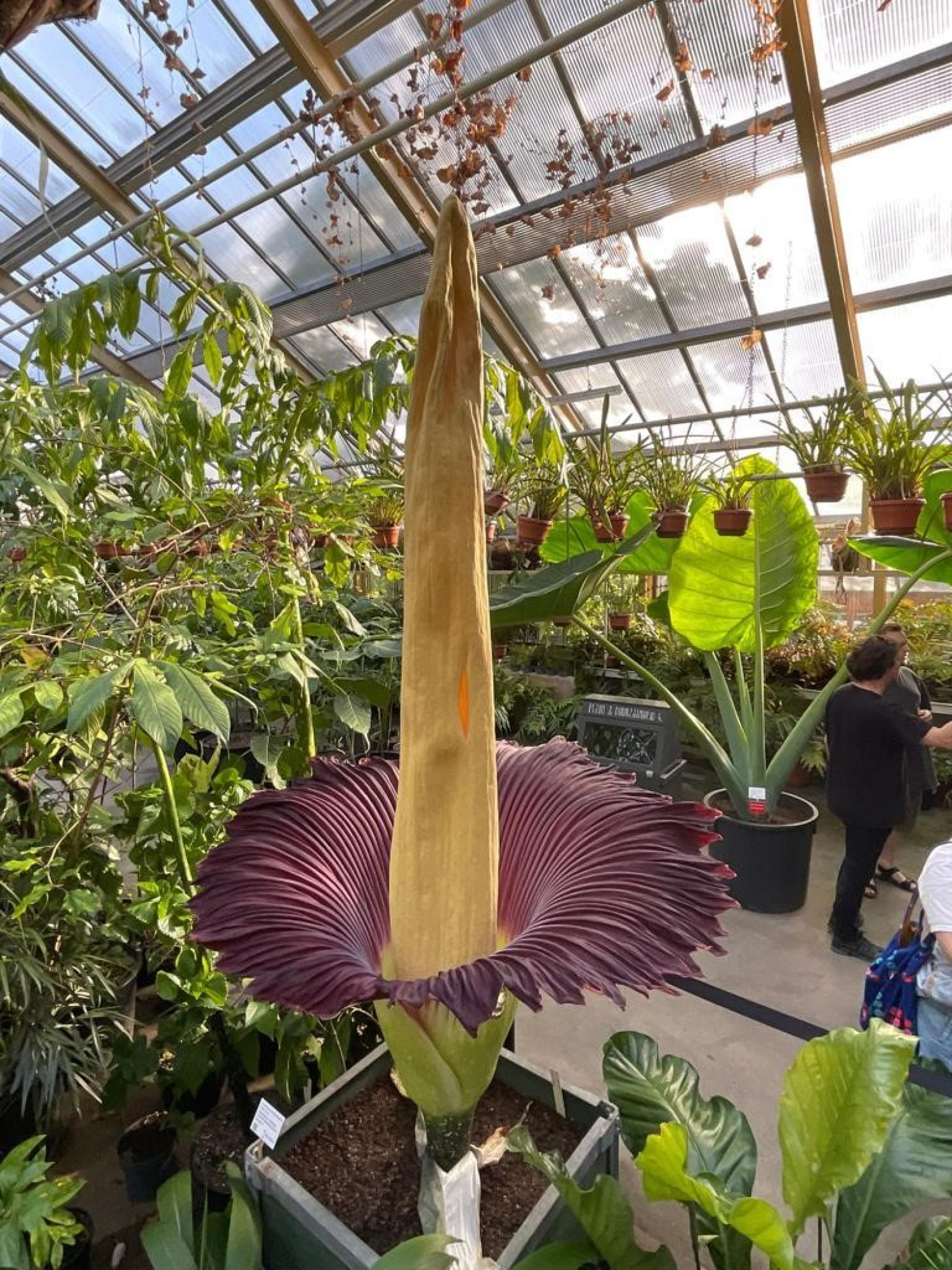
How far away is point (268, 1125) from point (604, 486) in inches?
91.9

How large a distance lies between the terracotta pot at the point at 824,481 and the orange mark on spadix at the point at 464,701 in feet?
8.08

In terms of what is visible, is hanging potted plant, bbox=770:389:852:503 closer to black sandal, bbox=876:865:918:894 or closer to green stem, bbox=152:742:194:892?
black sandal, bbox=876:865:918:894

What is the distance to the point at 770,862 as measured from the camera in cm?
288

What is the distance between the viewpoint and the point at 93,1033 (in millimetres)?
1506

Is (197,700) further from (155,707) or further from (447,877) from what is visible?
(447,877)

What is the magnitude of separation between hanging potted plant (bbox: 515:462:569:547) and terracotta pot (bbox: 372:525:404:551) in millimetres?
594

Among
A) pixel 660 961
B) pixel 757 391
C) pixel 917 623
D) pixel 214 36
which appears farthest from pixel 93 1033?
pixel 757 391

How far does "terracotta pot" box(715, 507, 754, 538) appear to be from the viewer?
108 inches

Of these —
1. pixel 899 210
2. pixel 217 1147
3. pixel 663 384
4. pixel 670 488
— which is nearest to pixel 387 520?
pixel 670 488

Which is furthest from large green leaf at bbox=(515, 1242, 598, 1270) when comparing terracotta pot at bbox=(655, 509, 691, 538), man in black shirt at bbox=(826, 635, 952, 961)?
terracotta pot at bbox=(655, 509, 691, 538)

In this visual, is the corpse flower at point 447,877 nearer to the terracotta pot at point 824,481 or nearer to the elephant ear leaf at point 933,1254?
the elephant ear leaf at point 933,1254

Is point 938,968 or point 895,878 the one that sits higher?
point 938,968

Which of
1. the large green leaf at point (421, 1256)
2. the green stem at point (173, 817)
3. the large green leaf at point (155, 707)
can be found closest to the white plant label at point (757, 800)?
the green stem at point (173, 817)

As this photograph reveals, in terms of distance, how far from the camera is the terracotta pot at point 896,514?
2.39 metres
